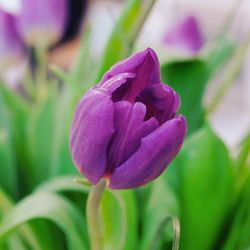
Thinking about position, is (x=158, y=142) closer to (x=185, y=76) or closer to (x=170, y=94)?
(x=170, y=94)

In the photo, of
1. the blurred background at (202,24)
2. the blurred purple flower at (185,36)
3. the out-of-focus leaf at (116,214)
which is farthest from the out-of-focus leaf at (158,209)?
the blurred background at (202,24)

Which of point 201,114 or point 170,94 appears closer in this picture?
point 170,94

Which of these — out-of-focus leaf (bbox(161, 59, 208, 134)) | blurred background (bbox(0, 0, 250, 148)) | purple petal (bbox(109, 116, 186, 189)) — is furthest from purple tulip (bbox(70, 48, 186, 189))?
blurred background (bbox(0, 0, 250, 148))

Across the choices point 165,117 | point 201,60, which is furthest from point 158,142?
point 201,60

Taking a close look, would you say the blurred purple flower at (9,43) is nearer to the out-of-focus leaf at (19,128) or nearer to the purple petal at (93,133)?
the out-of-focus leaf at (19,128)

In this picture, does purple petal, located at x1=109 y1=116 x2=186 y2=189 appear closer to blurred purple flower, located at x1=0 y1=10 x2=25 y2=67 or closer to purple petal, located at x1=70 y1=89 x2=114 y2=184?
purple petal, located at x1=70 y1=89 x2=114 y2=184
